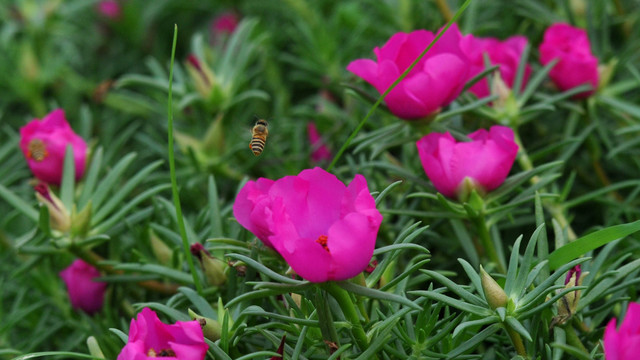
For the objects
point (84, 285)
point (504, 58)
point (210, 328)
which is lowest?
point (84, 285)

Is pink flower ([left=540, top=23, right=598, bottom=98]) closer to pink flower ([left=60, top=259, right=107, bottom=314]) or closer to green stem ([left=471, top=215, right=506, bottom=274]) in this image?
green stem ([left=471, top=215, right=506, bottom=274])

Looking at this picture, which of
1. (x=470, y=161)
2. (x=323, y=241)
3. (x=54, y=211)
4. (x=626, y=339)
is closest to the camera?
(x=626, y=339)

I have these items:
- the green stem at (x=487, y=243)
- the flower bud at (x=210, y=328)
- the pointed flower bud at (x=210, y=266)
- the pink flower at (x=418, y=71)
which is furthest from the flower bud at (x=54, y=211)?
the green stem at (x=487, y=243)

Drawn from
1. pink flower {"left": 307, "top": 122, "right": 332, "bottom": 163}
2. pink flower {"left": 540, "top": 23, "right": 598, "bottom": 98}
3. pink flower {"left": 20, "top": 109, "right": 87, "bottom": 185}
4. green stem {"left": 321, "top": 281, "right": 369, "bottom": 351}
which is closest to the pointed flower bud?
green stem {"left": 321, "top": 281, "right": 369, "bottom": 351}

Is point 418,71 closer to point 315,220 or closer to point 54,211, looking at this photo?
point 315,220

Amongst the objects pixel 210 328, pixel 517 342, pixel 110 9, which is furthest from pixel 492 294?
pixel 110 9

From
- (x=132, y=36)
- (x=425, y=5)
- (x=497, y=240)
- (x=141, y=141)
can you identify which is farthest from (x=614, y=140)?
(x=132, y=36)

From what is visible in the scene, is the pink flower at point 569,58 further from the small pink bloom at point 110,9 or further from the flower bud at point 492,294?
the small pink bloom at point 110,9
